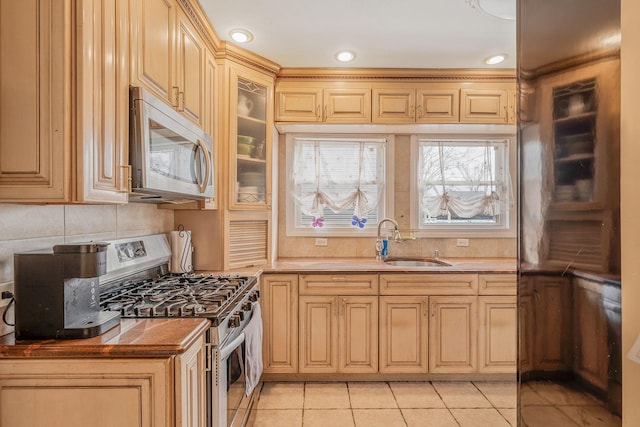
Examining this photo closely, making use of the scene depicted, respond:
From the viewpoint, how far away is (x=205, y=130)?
7.09 feet

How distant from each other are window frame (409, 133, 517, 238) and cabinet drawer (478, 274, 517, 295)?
718 millimetres

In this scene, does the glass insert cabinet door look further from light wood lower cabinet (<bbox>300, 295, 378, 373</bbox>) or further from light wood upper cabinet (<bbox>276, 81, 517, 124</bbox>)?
light wood lower cabinet (<bbox>300, 295, 378, 373</bbox>)

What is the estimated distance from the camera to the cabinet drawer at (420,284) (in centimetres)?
251

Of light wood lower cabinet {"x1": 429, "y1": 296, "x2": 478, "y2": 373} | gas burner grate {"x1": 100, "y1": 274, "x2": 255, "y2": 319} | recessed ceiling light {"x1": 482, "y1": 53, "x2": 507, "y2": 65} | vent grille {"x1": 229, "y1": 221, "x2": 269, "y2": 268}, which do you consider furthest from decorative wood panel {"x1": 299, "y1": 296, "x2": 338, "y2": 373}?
recessed ceiling light {"x1": 482, "y1": 53, "x2": 507, "y2": 65}

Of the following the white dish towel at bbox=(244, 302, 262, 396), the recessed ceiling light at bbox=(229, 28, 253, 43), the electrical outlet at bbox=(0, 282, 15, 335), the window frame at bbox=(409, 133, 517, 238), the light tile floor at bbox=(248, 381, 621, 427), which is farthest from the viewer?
the window frame at bbox=(409, 133, 517, 238)

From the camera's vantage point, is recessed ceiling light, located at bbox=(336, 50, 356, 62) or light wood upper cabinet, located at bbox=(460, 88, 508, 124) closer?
recessed ceiling light, located at bbox=(336, 50, 356, 62)

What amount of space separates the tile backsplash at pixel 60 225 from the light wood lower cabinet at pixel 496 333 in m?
2.44

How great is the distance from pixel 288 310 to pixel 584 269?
2.12m

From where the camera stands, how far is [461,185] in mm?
3221

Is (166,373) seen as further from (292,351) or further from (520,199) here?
(292,351)

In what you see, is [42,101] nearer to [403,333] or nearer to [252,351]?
[252,351]

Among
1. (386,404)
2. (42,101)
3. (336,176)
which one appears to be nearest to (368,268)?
(386,404)

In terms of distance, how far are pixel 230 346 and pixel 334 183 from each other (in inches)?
78.8

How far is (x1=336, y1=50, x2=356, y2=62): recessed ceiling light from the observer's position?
2523mm
